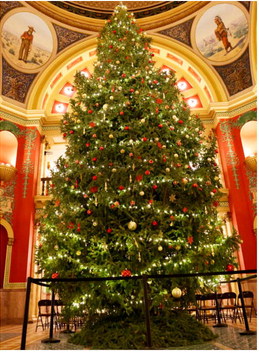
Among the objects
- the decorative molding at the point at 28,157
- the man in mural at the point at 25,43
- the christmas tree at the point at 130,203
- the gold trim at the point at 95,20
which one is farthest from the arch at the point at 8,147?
the christmas tree at the point at 130,203

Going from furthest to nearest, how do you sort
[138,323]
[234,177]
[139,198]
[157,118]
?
[234,177]
[157,118]
[139,198]
[138,323]

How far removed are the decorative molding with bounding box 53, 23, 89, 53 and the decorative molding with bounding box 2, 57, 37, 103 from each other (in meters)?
2.14

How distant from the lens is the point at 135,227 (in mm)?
4609

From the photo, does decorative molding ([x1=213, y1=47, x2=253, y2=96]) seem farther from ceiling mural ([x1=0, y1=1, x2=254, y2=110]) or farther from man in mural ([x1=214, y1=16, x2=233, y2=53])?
man in mural ([x1=214, y1=16, x2=233, y2=53])

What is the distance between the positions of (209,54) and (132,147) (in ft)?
35.9

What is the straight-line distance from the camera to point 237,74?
13219 millimetres

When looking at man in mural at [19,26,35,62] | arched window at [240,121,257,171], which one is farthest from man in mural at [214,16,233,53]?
man in mural at [19,26,35,62]

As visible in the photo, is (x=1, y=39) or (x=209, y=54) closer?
(x=1, y=39)

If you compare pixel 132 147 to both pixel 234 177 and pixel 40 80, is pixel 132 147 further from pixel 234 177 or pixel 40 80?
pixel 40 80

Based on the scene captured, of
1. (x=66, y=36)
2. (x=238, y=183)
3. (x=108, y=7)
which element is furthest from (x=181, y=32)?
(x=238, y=183)

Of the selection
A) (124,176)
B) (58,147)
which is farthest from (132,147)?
(58,147)

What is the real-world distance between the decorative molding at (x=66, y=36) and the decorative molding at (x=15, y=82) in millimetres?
2138

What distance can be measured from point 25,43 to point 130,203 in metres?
11.7

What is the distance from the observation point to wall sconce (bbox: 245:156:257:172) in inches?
452
